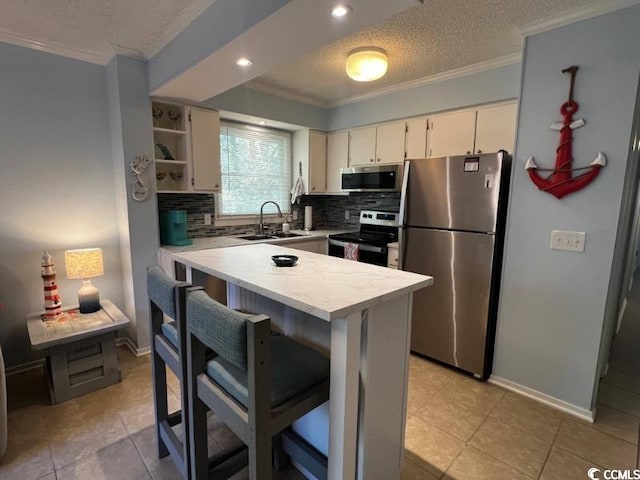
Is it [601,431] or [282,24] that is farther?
[601,431]

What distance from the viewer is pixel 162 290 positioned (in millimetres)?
1352

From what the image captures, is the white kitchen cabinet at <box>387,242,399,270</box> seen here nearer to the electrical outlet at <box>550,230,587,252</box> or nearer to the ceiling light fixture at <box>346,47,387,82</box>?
the electrical outlet at <box>550,230,587,252</box>

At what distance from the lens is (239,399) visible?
1.09m

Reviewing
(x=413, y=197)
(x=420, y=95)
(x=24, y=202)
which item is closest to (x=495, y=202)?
(x=413, y=197)

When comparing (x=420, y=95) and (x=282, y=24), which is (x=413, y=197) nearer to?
(x=420, y=95)

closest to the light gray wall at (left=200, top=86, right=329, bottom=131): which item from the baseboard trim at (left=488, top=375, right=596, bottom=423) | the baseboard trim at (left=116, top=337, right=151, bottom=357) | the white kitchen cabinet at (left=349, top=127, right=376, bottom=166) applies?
the white kitchen cabinet at (left=349, top=127, right=376, bottom=166)

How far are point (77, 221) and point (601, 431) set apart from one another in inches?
156

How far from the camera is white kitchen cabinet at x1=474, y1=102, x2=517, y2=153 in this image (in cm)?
261

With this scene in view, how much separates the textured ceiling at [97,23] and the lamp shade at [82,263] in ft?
4.92

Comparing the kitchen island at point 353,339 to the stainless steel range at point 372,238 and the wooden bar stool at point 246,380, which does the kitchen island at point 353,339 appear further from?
the stainless steel range at point 372,238

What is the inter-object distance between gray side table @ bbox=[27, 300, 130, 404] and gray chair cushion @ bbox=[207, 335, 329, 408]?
4.92 feet

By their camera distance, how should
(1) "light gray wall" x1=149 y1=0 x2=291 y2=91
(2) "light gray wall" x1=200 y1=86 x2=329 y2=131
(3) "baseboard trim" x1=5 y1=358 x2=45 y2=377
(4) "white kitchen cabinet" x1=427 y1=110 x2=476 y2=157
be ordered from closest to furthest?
(1) "light gray wall" x1=149 y1=0 x2=291 y2=91 < (3) "baseboard trim" x1=5 y1=358 x2=45 y2=377 < (4) "white kitchen cabinet" x1=427 y1=110 x2=476 y2=157 < (2) "light gray wall" x1=200 y1=86 x2=329 y2=131

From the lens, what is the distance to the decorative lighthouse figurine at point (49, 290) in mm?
2307

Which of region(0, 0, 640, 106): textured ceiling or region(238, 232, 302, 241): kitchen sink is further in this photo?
region(238, 232, 302, 241): kitchen sink
